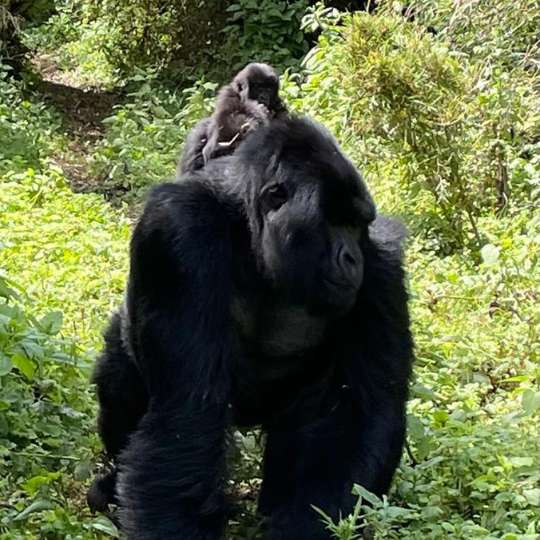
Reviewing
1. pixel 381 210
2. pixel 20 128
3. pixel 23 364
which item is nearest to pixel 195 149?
pixel 381 210

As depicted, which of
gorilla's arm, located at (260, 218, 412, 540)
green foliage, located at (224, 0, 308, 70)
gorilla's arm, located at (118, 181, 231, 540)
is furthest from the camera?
green foliage, located at (224, 0, 308, 70)

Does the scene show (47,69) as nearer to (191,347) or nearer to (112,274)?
(112,274)

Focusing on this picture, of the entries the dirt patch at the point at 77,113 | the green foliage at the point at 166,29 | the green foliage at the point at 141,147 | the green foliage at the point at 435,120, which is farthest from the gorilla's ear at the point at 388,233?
the green foliage at the point at 166,29

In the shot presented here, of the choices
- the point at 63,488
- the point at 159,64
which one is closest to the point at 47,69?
the point at 159,64

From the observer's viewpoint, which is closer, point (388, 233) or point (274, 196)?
point (274, 196)

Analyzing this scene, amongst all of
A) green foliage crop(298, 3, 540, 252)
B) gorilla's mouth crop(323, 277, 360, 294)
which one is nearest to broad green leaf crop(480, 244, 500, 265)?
green foliage crop(298, 3, 540, 252)

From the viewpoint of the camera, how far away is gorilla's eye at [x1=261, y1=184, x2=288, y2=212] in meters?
3.30

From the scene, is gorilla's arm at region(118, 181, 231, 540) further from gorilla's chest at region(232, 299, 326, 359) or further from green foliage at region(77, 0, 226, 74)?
green foliage at region(77, 0, 226, 74)

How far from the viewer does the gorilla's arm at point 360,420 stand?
3.44 m

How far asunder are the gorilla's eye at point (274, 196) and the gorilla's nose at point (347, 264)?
21 centimetres

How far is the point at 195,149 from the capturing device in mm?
5801

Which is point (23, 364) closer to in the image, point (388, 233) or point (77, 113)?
point (388, 233)

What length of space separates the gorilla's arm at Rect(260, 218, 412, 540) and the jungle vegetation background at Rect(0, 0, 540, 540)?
0.13m

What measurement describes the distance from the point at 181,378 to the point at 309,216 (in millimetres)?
554
